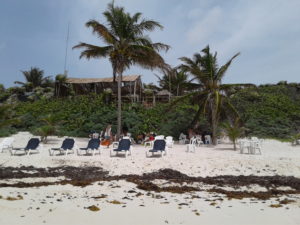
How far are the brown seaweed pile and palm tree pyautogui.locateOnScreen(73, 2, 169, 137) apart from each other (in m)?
7.11

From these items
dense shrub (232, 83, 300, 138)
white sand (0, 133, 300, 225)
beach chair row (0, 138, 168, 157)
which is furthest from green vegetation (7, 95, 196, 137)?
white sand (0, 133, 300, 225)

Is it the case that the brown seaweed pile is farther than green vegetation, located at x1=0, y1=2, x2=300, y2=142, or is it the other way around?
green vegetation, located at x1=0, y1=2, x2=300, y2=142

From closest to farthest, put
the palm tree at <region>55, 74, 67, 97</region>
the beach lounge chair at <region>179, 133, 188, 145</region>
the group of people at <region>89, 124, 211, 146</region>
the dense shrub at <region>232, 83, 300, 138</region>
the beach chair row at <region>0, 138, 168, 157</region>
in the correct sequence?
the beach chair row at <region>0, 138, 168, 157</region>
the group of people at <region>89, 124, 211, 146</region>
the beach lounge chair at <region>179, 133, 188, 145</region>
the dense shrub at <region>232, 83, 300, 138</region>
the palm tree at <region>55, 74, 67, 97</region>

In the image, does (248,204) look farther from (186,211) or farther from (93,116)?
(93,116)

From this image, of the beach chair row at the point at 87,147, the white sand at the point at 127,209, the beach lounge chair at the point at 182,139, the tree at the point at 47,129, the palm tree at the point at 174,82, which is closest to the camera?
the white sand at the point at 127,209

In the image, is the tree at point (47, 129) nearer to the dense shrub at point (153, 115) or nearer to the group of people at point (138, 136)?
the dense shrub at point (153, 115)

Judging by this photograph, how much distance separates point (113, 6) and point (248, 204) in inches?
549

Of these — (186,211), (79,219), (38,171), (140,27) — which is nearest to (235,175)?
(186,211)

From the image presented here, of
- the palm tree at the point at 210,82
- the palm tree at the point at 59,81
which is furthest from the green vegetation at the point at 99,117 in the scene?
the palm tree at the point at 59,81

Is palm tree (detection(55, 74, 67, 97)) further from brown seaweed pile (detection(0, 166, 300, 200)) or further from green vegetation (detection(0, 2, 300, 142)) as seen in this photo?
brown seaweed pile (detection(0, 166, 300, 200))

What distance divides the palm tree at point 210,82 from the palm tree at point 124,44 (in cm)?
217

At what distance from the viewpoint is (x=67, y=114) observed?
18.3 meters

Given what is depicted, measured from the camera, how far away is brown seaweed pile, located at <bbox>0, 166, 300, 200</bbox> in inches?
210

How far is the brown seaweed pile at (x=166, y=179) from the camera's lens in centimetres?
534
